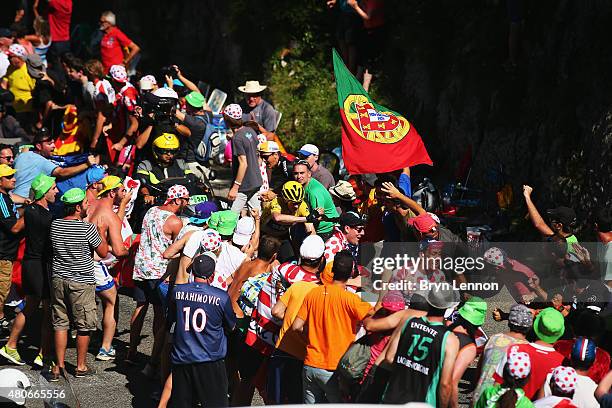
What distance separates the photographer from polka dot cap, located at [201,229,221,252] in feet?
29.5

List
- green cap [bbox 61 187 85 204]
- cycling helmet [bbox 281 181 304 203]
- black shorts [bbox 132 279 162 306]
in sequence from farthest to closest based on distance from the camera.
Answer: cycling helmet [bbox 281 181 304 203], black shorts [bbox 132 279 162 306], green cap [bbox 61 187 85 204]

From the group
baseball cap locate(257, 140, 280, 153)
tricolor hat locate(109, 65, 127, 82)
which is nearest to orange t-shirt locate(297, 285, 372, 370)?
baseball cap locate(257, 140, 280, 153)

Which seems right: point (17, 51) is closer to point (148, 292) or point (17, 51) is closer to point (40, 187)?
point (40, 187)

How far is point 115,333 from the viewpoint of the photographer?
11227 millimetres

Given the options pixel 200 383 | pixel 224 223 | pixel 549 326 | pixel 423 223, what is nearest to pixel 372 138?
pixel 423 223

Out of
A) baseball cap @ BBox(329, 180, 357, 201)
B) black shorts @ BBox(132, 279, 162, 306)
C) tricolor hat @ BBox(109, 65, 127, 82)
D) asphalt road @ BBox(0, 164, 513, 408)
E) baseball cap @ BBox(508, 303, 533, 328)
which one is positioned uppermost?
tricolor hat @ BBox(109, 65, 127, 82)

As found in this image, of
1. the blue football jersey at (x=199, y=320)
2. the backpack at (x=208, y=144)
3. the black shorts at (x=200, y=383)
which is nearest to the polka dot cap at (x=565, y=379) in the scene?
the blue football jersey at (x=199, y=320)

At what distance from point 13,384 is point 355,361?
270cm

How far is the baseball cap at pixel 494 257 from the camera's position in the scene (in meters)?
9.50

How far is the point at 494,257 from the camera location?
9578 mm

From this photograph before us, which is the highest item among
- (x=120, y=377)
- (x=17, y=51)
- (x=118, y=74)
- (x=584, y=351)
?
(x=17, y=51)

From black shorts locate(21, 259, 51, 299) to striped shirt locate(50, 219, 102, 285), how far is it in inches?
20.1

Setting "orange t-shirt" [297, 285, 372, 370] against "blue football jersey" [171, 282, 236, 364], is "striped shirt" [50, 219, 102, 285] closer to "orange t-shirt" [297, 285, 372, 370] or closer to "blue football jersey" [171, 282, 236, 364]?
"blue football jersey" [171, 282, 236, 364]

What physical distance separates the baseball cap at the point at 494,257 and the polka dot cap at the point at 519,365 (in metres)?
2.88
